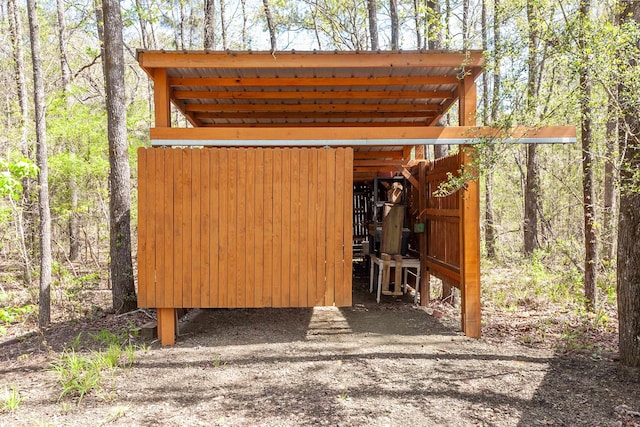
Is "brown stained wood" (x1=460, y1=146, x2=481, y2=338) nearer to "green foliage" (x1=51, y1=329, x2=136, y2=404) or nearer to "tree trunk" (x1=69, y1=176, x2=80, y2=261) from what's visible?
"green foliage" (x1=51, y1=329, x2=136, y2=404)

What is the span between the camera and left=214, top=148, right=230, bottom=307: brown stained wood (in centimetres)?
583

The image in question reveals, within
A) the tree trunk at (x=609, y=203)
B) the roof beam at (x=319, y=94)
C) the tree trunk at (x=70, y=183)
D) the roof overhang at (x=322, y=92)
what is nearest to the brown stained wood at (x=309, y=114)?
the roof overhang at (x=322, y=92)

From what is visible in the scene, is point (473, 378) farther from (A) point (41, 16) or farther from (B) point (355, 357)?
(A) point (41, 16)

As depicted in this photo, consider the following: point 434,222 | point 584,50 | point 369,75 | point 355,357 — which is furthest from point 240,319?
point 584,50

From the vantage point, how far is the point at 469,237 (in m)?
5.93

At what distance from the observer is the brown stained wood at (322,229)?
585 centimetres

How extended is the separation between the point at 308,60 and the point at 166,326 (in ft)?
11.9

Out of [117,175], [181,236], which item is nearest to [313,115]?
[117,175]

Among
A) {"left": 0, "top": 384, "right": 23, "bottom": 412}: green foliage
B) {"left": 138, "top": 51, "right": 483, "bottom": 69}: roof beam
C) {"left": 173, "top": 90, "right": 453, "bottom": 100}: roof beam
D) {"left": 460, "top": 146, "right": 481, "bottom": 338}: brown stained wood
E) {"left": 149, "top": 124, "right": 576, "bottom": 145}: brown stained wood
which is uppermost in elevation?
{"left": 138, "top": 51, "right": 483, "bottom": 69}: roof beam

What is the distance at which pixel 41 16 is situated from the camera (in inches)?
585

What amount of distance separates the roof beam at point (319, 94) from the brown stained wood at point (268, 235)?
1.49m

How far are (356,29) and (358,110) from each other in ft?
34.8

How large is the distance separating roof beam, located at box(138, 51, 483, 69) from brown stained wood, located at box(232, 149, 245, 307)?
1059mm

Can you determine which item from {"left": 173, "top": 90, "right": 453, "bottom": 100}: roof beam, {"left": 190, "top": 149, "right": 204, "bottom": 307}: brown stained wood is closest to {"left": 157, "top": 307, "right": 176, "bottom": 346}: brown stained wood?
{"left": 190, "top": 149, "right": 204, "bottom": 307}: brown stained wood
